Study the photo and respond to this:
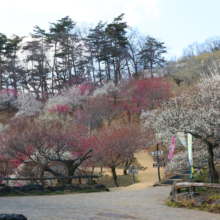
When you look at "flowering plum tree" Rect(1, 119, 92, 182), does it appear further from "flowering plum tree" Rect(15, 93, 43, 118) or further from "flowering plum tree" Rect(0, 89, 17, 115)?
"flowering plum tree" Rect(0, 89, 17, 115)

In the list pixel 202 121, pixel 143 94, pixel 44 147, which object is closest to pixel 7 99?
pixel 143 94

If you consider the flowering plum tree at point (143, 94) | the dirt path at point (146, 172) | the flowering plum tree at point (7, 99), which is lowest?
the dirt path at point (146, 172)

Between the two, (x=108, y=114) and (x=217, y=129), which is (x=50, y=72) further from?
(x=217, y=129)

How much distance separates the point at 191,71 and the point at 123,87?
16112 millimetres

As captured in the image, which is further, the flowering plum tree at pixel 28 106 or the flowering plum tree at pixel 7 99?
the flowering plum tree at pixel 7 99

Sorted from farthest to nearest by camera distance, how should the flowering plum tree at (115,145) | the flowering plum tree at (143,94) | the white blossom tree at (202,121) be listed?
1. the flowering plum tree at (143,94)
2. the flowering plum tree at (115,145)
3. the white blossom tree at (202,121)

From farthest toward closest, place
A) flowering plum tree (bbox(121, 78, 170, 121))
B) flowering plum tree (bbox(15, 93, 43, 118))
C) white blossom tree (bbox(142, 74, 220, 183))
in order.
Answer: flowering plum tree (bbox(15, 93, 43, 118)) → flowering plum tree (bbox(121, 78, 170, 121)) → white blossom tree (bbox(142, 74, 220, 183))

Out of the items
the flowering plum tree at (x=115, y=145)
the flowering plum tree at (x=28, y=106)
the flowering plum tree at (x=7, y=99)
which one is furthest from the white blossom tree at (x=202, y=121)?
the flowering plum tree at (x=7, y=99)

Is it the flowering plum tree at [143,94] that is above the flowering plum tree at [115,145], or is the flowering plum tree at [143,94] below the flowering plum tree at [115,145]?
above

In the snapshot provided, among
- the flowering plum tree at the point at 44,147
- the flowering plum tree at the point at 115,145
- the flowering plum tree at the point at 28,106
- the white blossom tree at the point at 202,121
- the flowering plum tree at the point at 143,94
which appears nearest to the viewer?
the white blossom tree at the point at 202,121

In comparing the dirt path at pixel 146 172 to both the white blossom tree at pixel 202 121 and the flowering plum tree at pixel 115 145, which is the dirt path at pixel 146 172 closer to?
the flowering plum tree at pixel 115 145

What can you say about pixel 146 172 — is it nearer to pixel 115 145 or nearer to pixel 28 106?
pixel 115 145

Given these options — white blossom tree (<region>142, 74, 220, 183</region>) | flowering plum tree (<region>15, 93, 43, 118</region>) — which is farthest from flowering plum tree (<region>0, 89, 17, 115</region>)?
white blossom tree (<region>142, 74, 220, 183</region>)

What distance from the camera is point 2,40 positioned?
60.2 m
